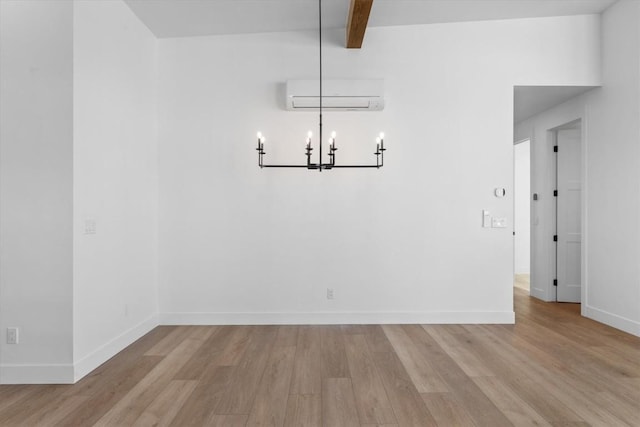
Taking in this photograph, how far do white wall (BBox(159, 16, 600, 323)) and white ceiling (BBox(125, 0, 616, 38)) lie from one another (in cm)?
14

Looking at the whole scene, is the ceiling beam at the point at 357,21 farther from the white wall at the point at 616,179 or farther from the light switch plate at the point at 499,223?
the white wall at the point at 616,179

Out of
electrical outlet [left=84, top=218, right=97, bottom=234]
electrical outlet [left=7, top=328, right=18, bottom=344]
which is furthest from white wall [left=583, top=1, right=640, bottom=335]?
electrical outlet [left=7, top=328, right=18, bottom=344]

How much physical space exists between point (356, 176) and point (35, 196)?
286cm

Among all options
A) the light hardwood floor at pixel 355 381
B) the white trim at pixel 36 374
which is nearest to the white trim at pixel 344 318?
the light hardwood floor at pixel 355 381

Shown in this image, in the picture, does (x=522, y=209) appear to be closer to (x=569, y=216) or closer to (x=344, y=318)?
(x=569, y=216)

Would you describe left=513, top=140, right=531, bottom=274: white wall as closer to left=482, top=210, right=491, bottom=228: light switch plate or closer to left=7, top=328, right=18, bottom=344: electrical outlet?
left=482, top=210, right=491, bottom=228: light switch plate

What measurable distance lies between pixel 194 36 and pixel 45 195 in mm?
2411

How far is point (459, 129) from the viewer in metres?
4.09

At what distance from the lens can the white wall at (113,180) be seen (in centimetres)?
278

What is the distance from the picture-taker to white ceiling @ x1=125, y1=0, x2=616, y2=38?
3.55 metres

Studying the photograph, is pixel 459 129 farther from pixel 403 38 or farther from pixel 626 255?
pixel 626 255

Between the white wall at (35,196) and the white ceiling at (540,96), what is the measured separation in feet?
14.7

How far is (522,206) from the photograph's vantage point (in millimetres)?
7984

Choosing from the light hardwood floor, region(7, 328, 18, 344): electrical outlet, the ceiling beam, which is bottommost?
the light hardwood floor
